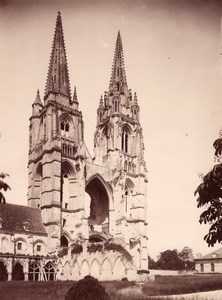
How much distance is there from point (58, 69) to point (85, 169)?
13.3 metres

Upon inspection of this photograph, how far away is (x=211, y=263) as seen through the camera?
5181 cm

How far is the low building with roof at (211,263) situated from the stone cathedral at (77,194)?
7395mm

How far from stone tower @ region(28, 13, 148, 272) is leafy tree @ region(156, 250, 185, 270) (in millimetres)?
21757

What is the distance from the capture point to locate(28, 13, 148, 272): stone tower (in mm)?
46094

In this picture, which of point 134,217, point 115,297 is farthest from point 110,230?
point 115,297

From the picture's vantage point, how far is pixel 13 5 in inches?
614

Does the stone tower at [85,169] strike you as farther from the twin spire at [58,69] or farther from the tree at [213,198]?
the tree at [213,198]

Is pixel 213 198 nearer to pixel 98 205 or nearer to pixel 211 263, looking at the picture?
pixel 98 205

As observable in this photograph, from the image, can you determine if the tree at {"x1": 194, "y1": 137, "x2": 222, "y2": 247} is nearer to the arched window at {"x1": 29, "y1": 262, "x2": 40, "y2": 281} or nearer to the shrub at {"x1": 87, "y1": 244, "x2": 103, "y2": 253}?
the shrub at {"x1": 87, "y1": 244, "x2": 103, "y2": 253}

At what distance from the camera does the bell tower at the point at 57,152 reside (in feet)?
149

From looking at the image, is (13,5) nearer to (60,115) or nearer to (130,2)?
(130,2)

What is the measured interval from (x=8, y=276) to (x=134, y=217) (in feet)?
62.4

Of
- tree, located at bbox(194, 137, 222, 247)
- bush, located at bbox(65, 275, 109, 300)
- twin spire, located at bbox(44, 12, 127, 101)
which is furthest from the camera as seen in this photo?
twin spire, located at bbox(44, 12, 127, 101)

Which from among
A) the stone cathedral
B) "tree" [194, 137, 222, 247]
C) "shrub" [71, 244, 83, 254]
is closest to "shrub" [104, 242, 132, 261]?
the stone cathedral
